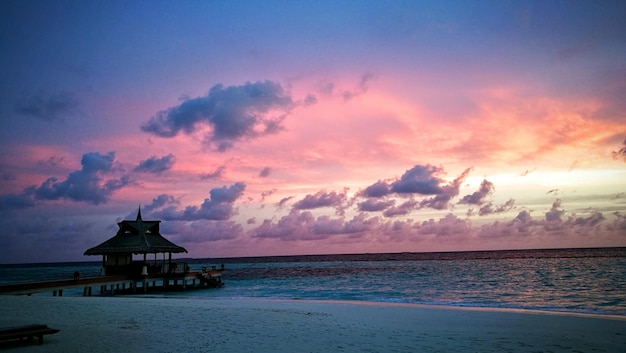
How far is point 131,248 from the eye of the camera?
113 ft

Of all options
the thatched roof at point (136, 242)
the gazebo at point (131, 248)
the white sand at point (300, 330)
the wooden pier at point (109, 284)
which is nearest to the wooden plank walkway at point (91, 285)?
the wooden pier at point (109, 284)

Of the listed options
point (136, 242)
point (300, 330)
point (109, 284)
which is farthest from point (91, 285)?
point (300, 330)

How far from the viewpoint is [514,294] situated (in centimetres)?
3219

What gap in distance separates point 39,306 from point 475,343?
17.5m

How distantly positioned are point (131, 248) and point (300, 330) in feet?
84.2

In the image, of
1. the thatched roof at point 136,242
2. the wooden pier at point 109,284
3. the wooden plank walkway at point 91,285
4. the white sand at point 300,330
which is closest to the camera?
the white sand at point 300,330

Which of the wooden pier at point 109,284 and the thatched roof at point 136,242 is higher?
the thatched roof at point 136,242

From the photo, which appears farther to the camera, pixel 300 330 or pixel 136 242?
pixel 136 242

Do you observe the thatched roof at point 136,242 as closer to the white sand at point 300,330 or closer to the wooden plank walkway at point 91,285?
the wooden plank walkway at point 91,285

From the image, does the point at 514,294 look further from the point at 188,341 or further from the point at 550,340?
the point at 188,341

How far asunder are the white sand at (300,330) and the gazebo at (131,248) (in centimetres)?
1565

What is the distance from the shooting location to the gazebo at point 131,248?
34594mm

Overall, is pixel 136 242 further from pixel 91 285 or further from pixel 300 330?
pixel 300 330

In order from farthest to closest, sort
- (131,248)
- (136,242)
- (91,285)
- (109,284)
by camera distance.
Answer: (136,242), (131,248), (109,284), (91,285)
